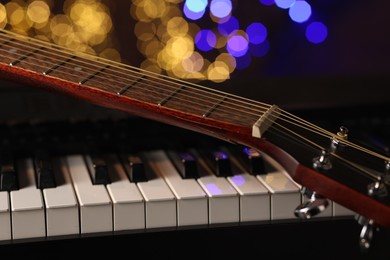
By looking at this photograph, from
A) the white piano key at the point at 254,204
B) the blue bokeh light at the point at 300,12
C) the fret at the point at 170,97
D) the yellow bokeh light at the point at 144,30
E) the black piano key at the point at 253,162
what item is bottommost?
the white piano key at the point at 254,204

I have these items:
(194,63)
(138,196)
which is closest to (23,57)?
(138,196)

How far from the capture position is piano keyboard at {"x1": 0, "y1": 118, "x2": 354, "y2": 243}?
1037 millimetres

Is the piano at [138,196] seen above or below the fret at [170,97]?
below

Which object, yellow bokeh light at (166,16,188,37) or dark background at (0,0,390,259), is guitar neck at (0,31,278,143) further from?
yellow bokeh light at (166,16,188,37)

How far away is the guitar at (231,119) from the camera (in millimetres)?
866

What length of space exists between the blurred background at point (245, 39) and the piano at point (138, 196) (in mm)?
144

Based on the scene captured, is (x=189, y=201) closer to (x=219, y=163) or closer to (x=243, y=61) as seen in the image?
(x=219, y=163)

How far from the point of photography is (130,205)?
1057 mm

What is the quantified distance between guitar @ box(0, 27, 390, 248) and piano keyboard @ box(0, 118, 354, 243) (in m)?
0.12

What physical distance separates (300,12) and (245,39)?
12 cm

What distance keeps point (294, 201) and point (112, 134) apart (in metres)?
0.34

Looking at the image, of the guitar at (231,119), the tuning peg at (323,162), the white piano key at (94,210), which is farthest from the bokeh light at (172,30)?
the tuning peg at (323,162)

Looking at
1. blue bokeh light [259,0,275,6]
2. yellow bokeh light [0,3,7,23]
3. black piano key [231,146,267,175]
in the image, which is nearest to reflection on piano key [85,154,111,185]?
black piano key [231,146,267,175]

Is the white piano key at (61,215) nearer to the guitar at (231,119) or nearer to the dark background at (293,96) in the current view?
the dark background at (293,96)
